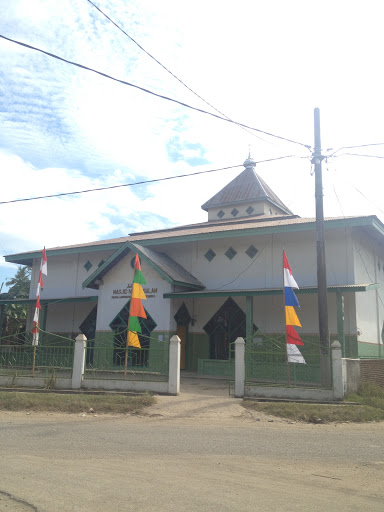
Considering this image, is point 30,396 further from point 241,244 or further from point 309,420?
point 241,244

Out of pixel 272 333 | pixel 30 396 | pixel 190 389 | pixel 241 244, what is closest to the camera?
pixel 30 396

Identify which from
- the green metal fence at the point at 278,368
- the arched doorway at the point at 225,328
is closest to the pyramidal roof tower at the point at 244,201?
the arched doorway at the point at 225,328

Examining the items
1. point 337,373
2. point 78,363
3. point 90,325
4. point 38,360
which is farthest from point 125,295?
point 337,373

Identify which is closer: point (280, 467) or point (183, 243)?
point (280, 467)

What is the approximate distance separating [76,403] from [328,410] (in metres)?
5.88

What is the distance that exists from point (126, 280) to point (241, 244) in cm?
492

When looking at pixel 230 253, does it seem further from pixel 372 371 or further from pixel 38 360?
pixel 38 360

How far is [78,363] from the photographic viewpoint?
14.3 meters

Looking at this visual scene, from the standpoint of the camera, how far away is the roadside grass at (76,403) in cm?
1164

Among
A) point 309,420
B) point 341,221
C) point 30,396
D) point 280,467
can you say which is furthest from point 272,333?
point 280,467

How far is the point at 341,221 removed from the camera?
56.5 ft

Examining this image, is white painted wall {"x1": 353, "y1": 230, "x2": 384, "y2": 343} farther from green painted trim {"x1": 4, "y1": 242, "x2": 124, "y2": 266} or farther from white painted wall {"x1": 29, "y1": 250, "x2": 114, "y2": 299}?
white painted wall {"x1": 29, "y1": 250, "x2": 114, "y2": 299}

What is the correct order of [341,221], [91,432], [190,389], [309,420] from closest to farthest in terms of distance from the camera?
1. [91,432]
2. [309,420]
3. [190,389]
4. [341,221]

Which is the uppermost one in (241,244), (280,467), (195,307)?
(241,244)
